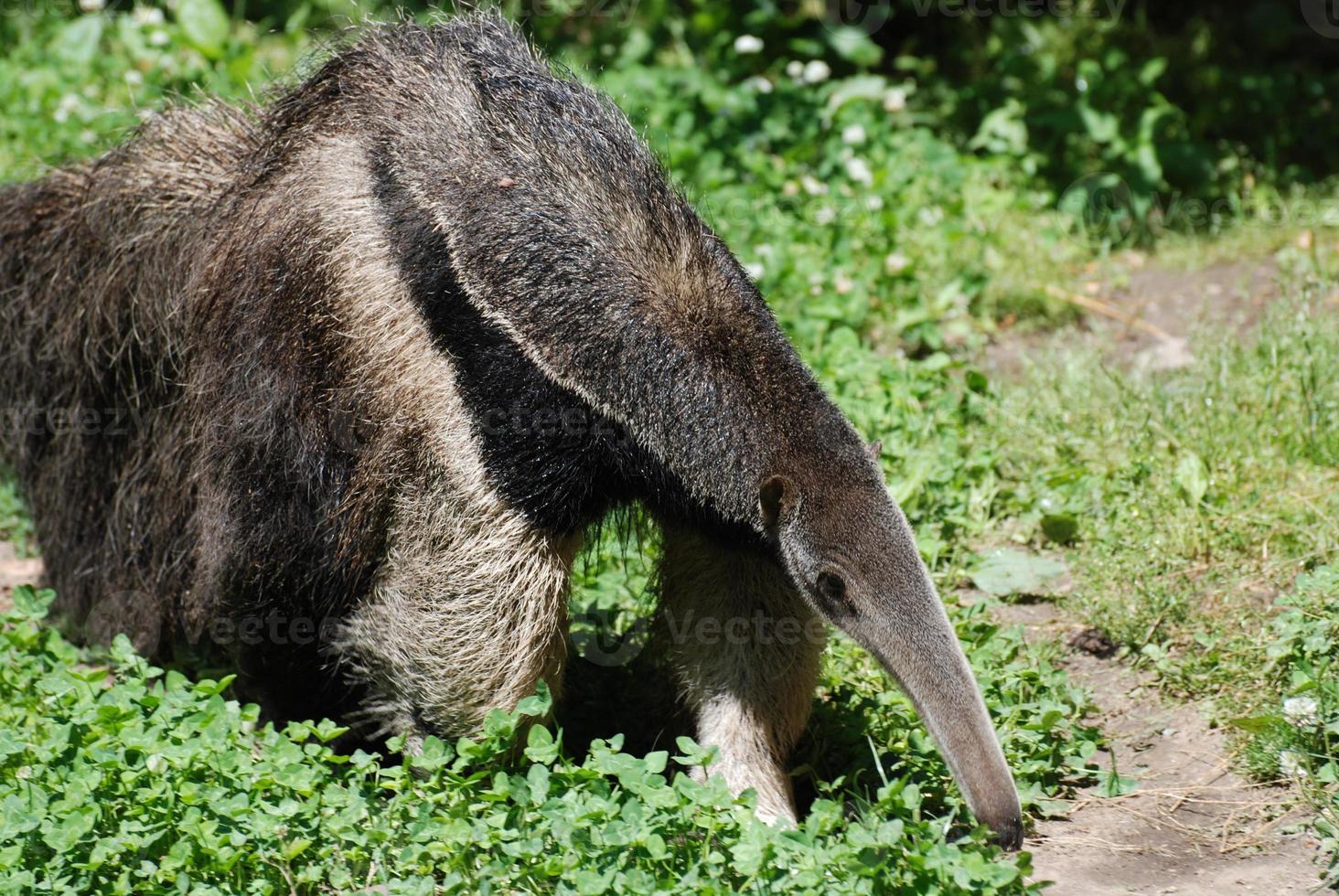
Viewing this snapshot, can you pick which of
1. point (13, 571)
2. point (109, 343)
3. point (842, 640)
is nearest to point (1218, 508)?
point (842, 640)

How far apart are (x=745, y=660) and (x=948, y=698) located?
89 cm

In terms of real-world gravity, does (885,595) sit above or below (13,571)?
above

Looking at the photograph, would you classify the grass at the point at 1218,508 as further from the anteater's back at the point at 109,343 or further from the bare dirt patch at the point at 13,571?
the bare dirt patch at the point at 13,571

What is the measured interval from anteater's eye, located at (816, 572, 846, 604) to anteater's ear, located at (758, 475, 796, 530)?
19cm

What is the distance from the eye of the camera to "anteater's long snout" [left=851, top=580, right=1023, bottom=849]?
11.2 ft

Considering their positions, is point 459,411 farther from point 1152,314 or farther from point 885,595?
point 1152,314

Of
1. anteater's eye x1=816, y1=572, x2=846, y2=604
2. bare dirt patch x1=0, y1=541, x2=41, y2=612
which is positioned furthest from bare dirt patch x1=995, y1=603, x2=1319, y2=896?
bare dirt patch x1=0, y1=541, x2=41, y2=612

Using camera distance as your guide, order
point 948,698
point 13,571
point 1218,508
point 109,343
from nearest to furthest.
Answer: point 948,698 → point 109,343 → point 1218,508 → point 13,571

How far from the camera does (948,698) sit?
138 inches

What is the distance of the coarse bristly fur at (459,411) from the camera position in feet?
12.3

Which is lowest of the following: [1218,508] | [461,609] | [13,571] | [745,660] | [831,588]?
[13,571]

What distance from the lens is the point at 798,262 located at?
277 inches

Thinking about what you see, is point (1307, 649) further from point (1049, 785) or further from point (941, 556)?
point (941, 556)

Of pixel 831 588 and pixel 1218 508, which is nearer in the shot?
pixel 831 588
